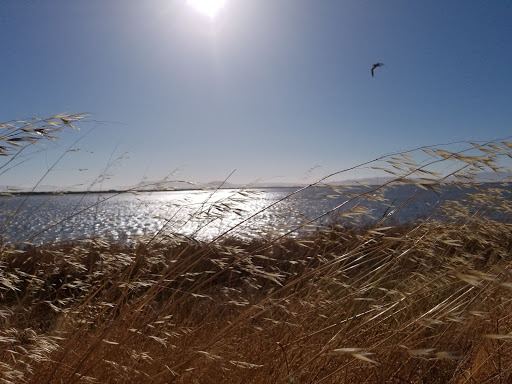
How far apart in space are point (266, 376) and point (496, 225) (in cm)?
169

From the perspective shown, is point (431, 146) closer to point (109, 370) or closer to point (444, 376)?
point (444, 376)

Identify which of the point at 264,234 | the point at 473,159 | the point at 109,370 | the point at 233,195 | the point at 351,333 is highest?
the point at 473,159

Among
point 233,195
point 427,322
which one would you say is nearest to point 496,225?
point 427,322

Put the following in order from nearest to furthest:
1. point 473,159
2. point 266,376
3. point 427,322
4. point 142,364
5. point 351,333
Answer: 1. point 427,322
2. point 351,333
3. point 266,376
4. point 473,159
5. point 142,364

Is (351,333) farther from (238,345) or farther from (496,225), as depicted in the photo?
(496,225)

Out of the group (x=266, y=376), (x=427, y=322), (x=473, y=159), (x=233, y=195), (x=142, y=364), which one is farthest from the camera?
(x=233, y=195)

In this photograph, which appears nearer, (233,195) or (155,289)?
(155,289)

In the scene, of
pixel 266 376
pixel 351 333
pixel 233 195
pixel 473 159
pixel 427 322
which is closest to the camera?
pixel 427 322

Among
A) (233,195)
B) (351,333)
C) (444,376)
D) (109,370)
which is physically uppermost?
(233,195)

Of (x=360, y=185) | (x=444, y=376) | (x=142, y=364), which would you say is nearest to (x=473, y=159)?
(x=360, y=185)

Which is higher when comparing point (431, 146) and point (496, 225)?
point (431, 146)

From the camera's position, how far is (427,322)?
112 cm

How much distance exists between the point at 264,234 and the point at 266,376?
0.81 meters

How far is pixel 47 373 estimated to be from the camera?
1.57 m
